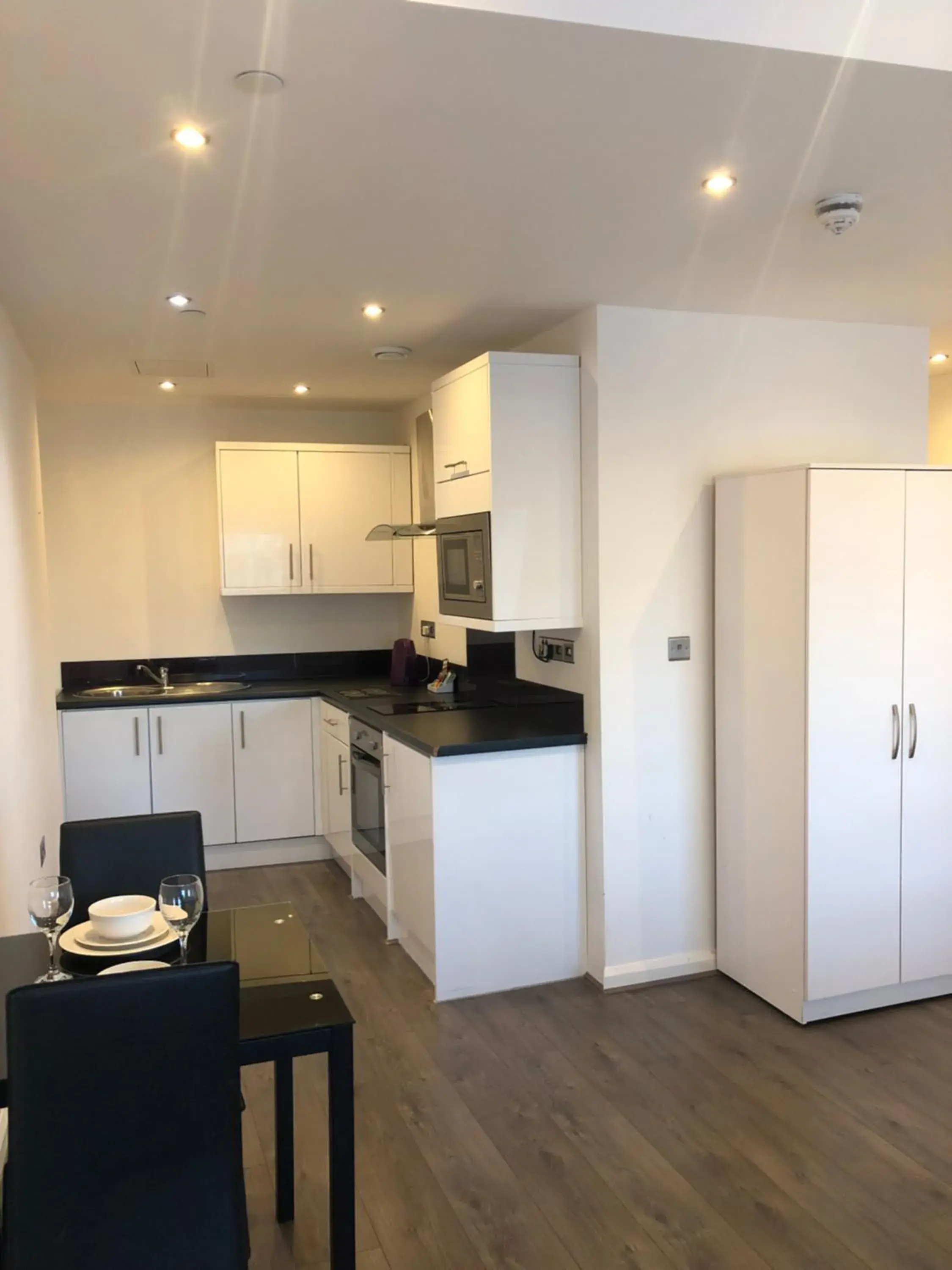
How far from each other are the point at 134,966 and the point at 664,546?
2431 mm

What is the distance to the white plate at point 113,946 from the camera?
6.41 ft

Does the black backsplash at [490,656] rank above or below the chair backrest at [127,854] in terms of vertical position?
above

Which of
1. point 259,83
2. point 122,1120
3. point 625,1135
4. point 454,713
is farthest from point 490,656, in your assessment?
point 122,1120

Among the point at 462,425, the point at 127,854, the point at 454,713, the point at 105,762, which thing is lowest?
the point at 105,762

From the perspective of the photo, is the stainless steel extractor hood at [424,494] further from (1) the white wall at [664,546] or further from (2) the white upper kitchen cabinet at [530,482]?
(1) the white wall at [664,546]

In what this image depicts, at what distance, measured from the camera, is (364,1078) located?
301cm

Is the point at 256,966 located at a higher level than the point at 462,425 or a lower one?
lower

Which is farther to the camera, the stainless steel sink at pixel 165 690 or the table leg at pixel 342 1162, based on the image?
the stainless steel sink at pixel 165 690

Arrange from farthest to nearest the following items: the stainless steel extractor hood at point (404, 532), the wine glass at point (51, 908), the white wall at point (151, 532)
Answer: the white wall at point (151, 532), the stainless steel extractor hood at point (404, 532), the wine glass at point (51, 908)

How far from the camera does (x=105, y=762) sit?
16.0ft

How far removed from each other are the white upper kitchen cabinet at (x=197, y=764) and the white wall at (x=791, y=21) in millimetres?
3956

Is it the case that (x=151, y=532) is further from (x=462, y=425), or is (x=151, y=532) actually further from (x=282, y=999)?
(x=282, y=999)

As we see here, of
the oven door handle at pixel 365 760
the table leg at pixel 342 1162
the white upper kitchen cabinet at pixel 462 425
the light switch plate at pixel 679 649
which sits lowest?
the table leg at pixel 342 1162

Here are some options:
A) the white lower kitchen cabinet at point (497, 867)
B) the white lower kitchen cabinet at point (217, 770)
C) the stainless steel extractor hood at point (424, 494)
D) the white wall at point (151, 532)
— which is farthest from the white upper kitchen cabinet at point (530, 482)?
the white wall at point (151, 532)
